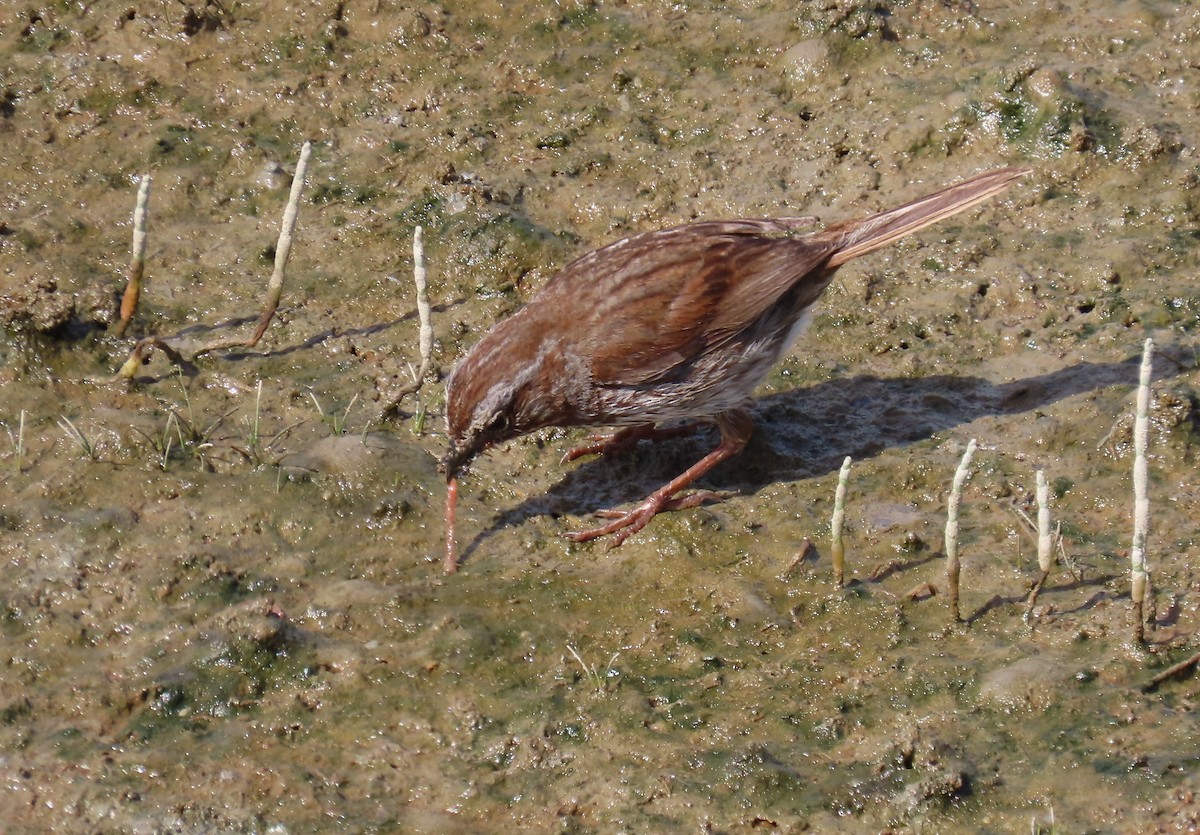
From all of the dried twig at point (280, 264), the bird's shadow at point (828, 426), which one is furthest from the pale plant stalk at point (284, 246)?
the bird's shadow at point (828, 426)

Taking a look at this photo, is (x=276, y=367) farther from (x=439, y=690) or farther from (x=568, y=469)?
(x=439, y=690)

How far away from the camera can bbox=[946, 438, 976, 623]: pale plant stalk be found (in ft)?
17.1

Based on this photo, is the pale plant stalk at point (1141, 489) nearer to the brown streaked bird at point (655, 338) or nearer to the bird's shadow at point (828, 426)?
the bird's shadow at point (828, 426)

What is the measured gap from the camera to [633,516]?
6.38 metres

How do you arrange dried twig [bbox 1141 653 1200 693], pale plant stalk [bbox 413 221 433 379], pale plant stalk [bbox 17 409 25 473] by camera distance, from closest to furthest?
dried twig [bbox 1141 653 1200 693]
pale plant stalk [bbox 17 409 25 473]
pale plant stalk [bbox 413 221 433 379]

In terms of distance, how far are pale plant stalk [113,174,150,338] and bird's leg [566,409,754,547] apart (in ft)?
9.05

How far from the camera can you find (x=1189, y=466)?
638 centimetres

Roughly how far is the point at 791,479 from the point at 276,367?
2883mm

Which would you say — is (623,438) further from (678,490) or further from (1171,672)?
(1171,672)

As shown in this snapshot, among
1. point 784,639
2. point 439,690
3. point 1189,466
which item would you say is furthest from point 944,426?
point 439,690

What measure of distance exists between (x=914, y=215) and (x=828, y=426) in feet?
3.94

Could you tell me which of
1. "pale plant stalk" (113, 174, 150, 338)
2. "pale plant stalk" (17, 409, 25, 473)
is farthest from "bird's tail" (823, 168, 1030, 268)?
"pale plant stalk" (17, 409, 25, 473)

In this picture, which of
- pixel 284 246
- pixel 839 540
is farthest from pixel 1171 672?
pixel 284 246

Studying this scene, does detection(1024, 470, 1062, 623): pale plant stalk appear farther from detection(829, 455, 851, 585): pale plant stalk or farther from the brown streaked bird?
the brown streaked bird
